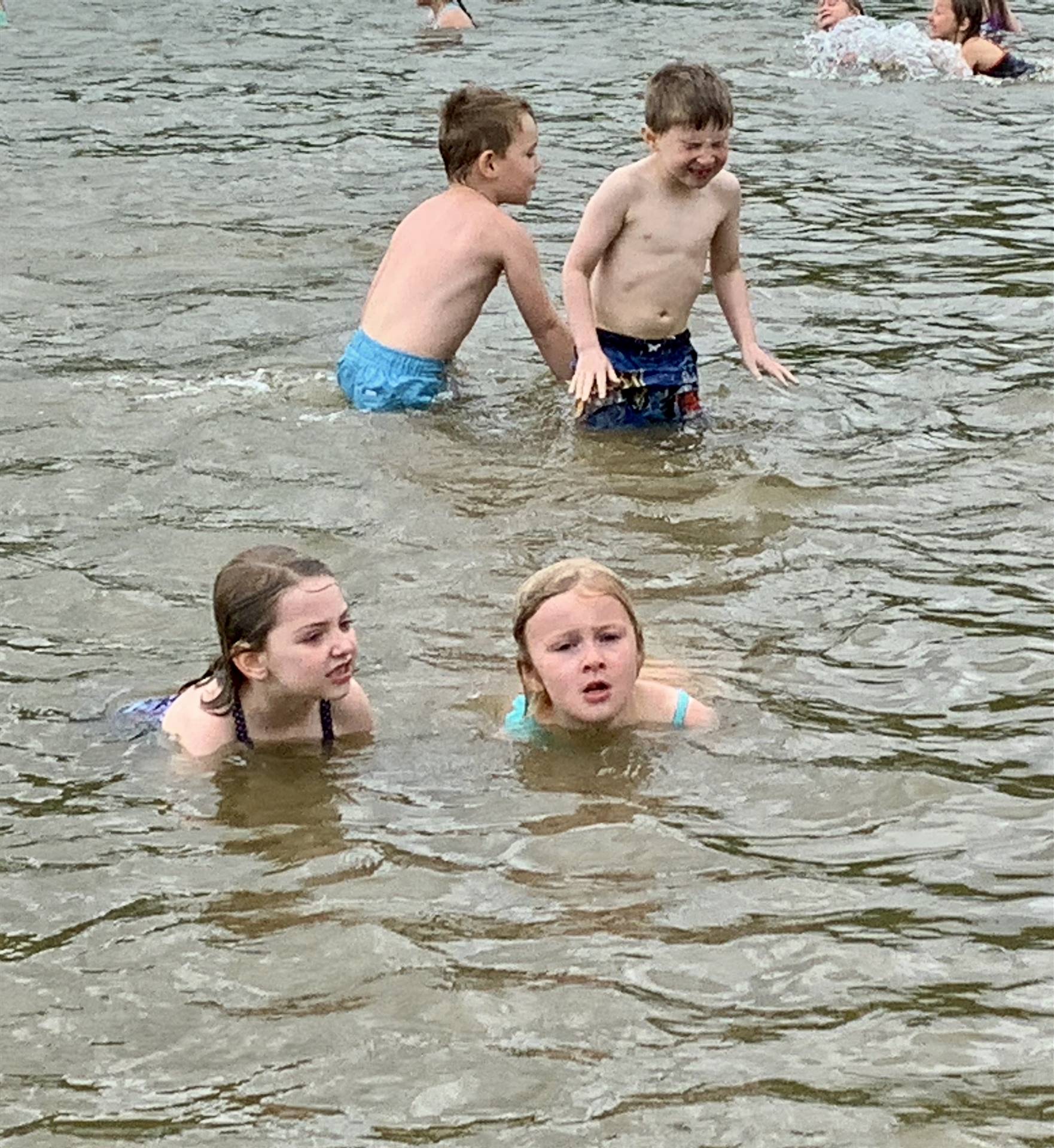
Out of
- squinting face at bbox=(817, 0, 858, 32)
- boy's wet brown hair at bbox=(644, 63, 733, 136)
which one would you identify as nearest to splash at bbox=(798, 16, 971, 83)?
squinting face at bbox=(817, 0, 858, 32)

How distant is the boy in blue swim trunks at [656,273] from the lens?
7922 millimetres

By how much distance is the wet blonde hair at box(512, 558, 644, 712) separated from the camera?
5.66m

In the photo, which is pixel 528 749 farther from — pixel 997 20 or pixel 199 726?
pixel 997 20

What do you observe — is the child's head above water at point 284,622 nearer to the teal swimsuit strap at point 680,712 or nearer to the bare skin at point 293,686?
the bare skin at point 293,686

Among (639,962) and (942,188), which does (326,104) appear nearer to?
(942,188)

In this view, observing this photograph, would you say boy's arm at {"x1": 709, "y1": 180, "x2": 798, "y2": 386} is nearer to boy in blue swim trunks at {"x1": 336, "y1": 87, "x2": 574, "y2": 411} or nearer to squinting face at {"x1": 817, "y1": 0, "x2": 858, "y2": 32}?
boy in blue swim trunks at {"x1": 336, "y1": 87, "x2": 574, "y2": 411}

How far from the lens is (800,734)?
5621mm

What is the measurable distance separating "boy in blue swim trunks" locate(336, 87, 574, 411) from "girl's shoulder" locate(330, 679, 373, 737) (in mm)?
2833

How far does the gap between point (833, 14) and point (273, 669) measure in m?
12.6

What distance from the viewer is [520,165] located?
27.3 feet

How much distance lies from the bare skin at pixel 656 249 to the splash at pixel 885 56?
27.1ft

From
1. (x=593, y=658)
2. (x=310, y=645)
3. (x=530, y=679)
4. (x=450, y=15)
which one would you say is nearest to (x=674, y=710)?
(x=593, y=658)

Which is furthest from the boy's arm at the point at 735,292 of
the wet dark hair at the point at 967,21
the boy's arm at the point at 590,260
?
the wet dark hair at the point at 967,21

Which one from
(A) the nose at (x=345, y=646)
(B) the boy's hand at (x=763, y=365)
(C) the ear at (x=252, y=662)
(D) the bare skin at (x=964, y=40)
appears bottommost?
(C) the ear at (x=252, y=662)
